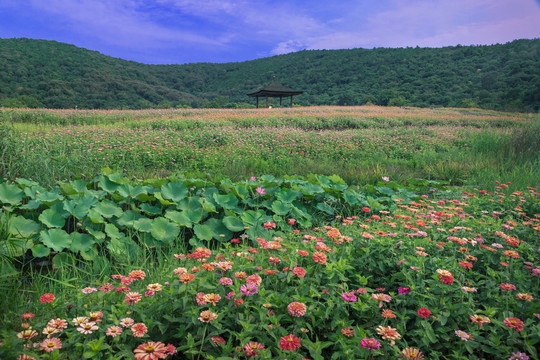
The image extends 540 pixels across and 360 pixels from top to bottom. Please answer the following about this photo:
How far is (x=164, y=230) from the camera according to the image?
2424mm

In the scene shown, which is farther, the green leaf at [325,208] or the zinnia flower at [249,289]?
the green leaf at [325,208]

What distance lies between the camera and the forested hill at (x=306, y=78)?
28.7 meters

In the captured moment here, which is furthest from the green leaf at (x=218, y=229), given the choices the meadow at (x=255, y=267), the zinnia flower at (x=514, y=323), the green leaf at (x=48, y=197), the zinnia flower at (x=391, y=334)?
the zinnia flower at (x=514, y=323)

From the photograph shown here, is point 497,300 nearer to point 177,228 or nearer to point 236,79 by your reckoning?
point 177,228

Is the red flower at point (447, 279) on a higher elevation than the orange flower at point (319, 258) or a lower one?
lower

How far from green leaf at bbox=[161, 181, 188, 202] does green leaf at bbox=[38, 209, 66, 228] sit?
81 centimetres

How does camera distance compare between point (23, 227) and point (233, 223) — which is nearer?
point (23, 227)

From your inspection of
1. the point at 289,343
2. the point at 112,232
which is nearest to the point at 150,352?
the point at 289,343

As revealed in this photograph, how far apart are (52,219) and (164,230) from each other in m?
0.86

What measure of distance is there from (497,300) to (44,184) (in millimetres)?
4115

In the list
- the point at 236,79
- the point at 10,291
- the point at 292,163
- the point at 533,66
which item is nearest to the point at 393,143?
the point at 292,163

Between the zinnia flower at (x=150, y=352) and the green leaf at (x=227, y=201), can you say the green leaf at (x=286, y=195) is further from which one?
the zinnia flower at (x=150, y=352)

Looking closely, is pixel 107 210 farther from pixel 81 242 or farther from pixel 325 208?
pixel 325 208

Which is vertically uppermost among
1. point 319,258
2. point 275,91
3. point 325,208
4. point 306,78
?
point 306,78
